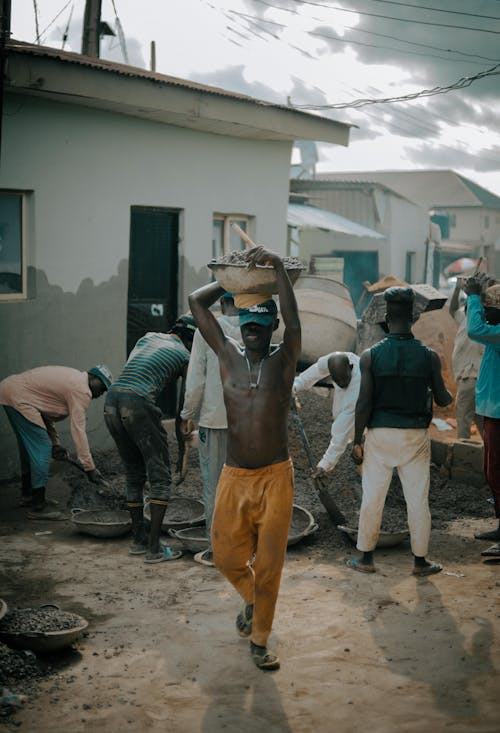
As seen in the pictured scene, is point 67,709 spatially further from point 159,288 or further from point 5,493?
point 159,288

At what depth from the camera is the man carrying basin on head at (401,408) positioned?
5.39 metres

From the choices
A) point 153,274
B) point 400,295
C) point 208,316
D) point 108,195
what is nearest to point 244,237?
point 208,316

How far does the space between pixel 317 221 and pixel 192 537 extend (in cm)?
1159

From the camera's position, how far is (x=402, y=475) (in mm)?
5492

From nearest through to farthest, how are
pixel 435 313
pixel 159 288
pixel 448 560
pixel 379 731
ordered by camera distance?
pixel 379 731, pixel 448 560, pixel 159 288, pixel 435 313

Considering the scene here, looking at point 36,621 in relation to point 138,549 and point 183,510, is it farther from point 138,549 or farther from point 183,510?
point 183,510

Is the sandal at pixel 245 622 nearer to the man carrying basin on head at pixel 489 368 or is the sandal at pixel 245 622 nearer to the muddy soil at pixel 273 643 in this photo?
the muddy soil at pixel 273 643

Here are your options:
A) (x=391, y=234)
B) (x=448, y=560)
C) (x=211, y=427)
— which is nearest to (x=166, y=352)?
(x=211, y=427)

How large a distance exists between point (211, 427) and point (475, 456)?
3261 millimetres

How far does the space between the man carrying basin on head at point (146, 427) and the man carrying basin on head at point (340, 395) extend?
114 centimetres

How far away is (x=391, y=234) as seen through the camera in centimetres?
2292

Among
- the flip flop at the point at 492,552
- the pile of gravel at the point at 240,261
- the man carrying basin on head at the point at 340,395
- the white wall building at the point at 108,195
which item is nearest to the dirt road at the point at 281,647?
the flip flop at the point at 492,552

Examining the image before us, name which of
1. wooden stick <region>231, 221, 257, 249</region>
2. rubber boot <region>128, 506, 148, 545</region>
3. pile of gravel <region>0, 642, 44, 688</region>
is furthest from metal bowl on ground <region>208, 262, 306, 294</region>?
rubber boot <region>128, 506, 148, 545</region>

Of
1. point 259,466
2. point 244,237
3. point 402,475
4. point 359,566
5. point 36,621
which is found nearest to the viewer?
point 259,466
